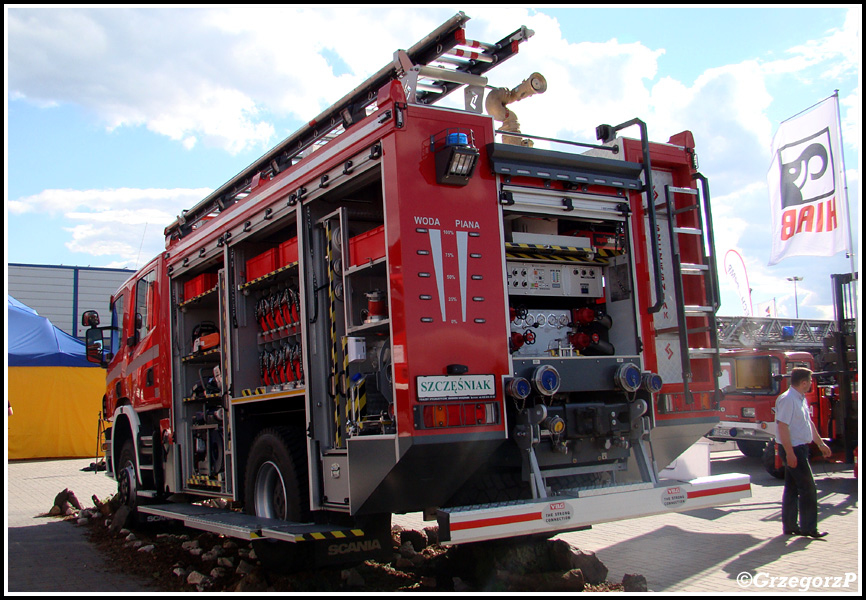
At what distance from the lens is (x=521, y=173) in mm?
5629

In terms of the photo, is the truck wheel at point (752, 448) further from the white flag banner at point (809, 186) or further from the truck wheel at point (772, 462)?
the white flag banner at point (809, 186)

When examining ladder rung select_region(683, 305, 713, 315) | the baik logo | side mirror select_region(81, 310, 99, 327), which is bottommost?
ladder rung select_region(683, 305, 713, 315)

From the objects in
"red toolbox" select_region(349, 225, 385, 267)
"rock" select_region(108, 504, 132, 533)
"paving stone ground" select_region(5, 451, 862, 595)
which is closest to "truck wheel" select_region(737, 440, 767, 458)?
"paving stone ground" select_region(5, 451, 862, 595)

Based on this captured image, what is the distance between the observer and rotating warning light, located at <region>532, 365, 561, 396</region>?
5238 mm

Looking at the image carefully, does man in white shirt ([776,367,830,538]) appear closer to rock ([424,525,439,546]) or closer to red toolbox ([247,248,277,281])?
rock ([424,525,439,546])

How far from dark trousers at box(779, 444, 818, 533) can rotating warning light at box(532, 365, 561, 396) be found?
11.7 feet

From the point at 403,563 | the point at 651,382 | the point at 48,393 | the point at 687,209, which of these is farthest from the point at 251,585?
the point at 48,393

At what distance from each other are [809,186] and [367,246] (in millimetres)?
6907

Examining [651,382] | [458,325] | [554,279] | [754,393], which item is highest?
[554,279]

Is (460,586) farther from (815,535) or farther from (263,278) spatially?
(815,535)

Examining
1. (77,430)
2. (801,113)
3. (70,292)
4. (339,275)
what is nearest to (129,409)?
(339,275)

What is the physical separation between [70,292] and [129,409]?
79.1ft

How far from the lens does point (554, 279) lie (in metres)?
6.11

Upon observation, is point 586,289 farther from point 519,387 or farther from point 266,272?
point 266,272
